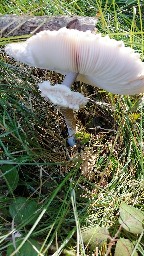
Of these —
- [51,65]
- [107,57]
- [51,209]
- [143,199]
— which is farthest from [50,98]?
[143,199]

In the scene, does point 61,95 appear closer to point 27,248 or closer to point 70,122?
point 70,122

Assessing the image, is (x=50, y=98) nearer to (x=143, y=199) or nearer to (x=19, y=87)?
(x=19, y=87)

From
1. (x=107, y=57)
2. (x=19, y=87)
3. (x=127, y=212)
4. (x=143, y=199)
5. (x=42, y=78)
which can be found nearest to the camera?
(x=107, y=57)

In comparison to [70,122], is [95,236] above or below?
below

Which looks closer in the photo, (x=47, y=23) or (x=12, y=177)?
(x=12, y=177)

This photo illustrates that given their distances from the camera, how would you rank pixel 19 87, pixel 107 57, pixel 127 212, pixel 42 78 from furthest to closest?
pixel 42 78
pixel 19 87
pixel 127 212
pixel 107 57

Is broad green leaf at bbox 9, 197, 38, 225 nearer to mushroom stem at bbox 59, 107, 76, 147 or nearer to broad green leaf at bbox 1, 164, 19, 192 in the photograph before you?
broad green leaf at bbox 1, 164, 19, 192

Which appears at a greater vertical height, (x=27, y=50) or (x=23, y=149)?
(x=27, y=50)

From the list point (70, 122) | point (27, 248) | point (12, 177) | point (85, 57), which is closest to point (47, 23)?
point (70, 122)
